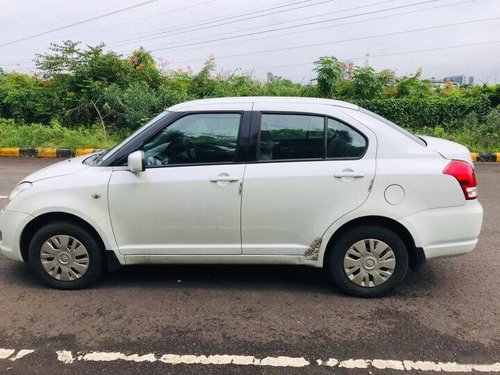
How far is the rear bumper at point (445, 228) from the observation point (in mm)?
3666

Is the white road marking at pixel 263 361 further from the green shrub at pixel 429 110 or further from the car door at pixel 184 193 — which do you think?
the green shrub at pixel 429 110

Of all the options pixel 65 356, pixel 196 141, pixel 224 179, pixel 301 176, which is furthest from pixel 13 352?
pixel 301 176

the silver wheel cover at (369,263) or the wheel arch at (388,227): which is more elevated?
the wheel arch at (388,227)

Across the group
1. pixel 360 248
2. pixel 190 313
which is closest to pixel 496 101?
pixel 360 248

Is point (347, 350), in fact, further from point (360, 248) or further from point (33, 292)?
point (33, 292)

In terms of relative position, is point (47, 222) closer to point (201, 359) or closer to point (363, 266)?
point (201, 359)

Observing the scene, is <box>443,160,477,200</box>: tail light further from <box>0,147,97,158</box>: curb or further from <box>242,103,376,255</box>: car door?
<box>0,147,97,158</box>: curb

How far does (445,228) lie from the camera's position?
3689 millimetres

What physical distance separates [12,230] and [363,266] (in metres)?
2.85

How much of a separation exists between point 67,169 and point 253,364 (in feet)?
7.32

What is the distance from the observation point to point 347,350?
10.2ft

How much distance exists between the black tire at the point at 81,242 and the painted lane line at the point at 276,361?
37.0 inches

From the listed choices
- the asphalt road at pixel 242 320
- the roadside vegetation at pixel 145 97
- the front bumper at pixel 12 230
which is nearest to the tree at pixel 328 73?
the roadside vegetation at pixel 145 97

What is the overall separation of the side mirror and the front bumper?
37.5 inches
